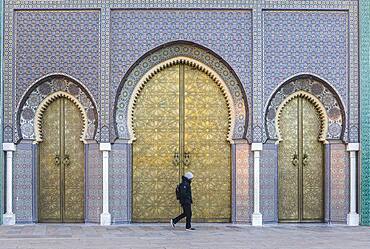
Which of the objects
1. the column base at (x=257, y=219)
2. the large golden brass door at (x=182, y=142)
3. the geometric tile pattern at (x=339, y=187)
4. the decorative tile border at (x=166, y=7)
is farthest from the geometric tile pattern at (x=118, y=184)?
the geometric tile pattern at (x=339, y=187)

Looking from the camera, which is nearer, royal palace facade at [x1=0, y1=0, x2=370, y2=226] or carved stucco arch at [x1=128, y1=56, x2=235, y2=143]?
royal palace facade at [x1=0, y1=0, x2=370, y2=226]

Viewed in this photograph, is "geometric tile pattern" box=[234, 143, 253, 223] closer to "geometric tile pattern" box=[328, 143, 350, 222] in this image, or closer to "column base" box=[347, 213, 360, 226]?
"geometric tile pattern" box=[328, 143, 350, 222]

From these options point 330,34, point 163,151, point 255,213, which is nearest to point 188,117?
point 163,151

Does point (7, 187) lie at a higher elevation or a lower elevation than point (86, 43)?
lower

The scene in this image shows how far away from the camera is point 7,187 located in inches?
555

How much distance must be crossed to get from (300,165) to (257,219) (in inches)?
54.1

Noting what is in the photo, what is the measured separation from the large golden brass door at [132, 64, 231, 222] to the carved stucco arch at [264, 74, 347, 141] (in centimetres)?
85

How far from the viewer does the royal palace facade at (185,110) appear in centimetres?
1421

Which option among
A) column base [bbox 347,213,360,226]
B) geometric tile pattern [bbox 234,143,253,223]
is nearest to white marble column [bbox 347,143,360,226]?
column base [bbox 347,213,360,226]

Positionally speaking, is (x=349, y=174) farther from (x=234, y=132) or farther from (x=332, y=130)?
(x=234, y=132)

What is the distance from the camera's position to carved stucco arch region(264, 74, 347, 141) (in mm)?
14469

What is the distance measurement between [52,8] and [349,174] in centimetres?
623

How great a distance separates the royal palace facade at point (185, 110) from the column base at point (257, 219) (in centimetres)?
4

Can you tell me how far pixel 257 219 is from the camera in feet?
46.6
